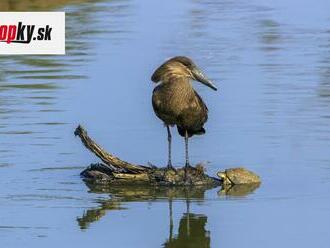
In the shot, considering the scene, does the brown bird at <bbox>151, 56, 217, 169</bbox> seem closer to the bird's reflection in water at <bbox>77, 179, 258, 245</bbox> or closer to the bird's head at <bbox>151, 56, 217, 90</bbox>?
the bird's head at <bbox>151, 56, 217, 90</bbox>

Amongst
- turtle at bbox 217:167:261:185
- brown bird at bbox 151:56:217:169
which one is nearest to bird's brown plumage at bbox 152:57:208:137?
brown bird at bbox 151:56:217:169

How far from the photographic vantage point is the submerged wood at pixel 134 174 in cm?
1389

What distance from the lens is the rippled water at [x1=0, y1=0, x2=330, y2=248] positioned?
40.5 feet

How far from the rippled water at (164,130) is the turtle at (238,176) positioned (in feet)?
0.49

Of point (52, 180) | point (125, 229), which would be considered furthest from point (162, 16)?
point (125, 229)

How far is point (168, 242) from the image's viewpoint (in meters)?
12.0

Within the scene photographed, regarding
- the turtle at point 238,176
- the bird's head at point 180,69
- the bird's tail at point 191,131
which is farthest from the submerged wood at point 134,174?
the bird's head at point 180,69

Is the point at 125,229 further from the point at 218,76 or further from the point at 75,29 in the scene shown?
the point at 75,29

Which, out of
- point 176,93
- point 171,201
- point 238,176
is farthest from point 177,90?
point 171,201

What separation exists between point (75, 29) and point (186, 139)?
377 inches

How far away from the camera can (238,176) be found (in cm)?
1377

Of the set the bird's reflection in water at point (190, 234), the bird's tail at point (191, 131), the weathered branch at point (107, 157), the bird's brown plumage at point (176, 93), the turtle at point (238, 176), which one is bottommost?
the bird's reflection in water at point (190, 234)

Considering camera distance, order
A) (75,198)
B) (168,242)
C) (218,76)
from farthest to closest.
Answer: (218,76) < (75,198) < (168,242)

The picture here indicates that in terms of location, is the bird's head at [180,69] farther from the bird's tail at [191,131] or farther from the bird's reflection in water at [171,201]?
the bird's reflection in water at [171,201]
